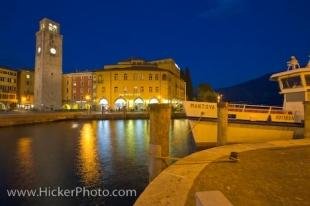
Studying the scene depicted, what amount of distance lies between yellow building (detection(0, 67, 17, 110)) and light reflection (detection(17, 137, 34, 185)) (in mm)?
80801

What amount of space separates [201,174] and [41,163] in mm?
13719

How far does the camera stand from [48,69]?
3935 inches

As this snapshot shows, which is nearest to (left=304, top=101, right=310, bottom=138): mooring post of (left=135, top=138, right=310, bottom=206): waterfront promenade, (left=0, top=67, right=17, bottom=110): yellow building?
(left=135, top=138, right=310, bottom=206): waterfront promenade

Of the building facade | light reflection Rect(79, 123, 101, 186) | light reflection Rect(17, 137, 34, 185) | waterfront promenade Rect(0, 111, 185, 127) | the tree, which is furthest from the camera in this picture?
the building facade

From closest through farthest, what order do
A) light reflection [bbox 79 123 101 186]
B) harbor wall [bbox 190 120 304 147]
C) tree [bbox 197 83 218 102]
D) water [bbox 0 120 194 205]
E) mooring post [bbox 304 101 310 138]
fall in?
water [bbox 0 120 194 205] → light reflection [bbox 79 123 101 186] → mooring post [bbox 304 101 310 138] → harbor wall [bbox 190 120 304 147] → tree [bbox 197 83 218 102]

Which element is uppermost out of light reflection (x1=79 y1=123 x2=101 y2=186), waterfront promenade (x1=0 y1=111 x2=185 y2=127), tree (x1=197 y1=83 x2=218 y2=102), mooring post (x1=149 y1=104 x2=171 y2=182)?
tree (x1=197 y1=83 x2=218 y2=102)

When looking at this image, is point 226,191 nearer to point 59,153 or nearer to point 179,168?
point 179,168

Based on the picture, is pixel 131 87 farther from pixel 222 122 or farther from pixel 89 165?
pixel 222 122

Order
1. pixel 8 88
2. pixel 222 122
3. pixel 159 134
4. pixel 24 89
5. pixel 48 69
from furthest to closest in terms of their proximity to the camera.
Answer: pixel 24 89 < pixel 8 88 < pixel 48 69 < pixel 222 122 < pixel 159 134

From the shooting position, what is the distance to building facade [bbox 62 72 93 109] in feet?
349

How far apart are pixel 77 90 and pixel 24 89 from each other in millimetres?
19861

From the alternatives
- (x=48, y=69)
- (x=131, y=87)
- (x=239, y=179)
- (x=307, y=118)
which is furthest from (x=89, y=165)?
(x=48, y=69)

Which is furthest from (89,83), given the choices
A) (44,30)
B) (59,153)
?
(59,153)

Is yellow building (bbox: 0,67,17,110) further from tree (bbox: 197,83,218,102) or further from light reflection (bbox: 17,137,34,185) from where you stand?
light reflection (bbox: 17,137,34,185)
